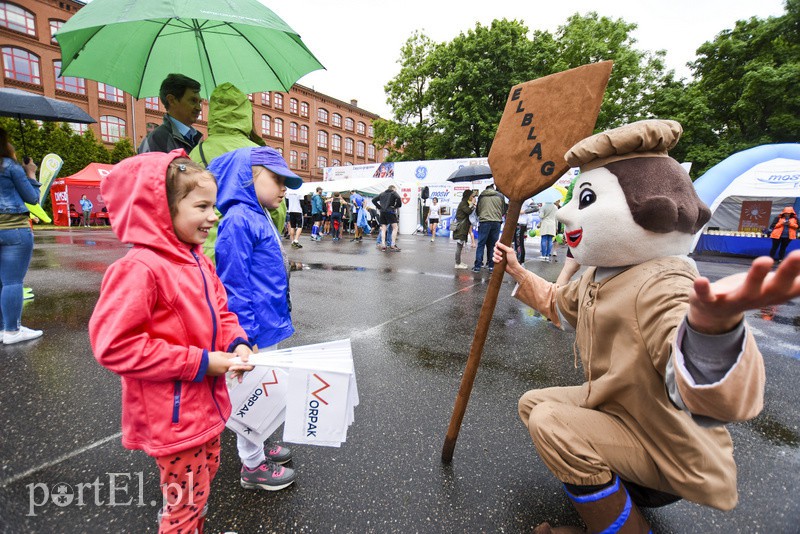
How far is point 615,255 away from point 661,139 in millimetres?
432

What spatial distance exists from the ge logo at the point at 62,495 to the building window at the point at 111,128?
36330 millimetres

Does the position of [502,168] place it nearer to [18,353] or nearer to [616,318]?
[616,318]

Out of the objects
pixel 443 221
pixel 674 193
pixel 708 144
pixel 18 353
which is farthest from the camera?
pixel 708 144

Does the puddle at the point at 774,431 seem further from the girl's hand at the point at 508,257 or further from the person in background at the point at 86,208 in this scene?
the person in background at the point at 86,208

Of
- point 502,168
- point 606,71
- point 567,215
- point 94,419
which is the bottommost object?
point 94,419

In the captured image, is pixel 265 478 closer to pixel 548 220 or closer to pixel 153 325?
pixel 153 325

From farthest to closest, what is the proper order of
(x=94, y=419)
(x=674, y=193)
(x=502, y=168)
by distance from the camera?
1. (x=94, y=419)
2. (x=502, y=168)
3. (x=674, y=193)

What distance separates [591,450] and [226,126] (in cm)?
263

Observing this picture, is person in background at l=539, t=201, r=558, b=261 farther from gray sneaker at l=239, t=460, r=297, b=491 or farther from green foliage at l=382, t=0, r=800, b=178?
green foliage at l=382, t=0, r=800, b=178

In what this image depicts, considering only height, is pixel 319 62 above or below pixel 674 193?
above

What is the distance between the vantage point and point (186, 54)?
348 centimetres

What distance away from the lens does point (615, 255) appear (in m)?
1.38

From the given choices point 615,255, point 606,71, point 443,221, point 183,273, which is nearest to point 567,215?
point 615,255

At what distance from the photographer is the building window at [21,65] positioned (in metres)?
26.2
